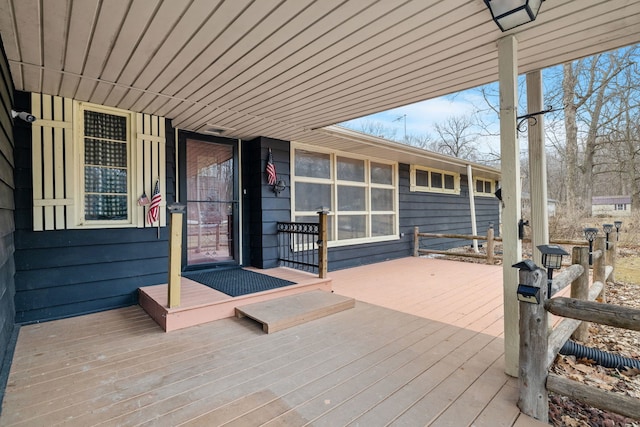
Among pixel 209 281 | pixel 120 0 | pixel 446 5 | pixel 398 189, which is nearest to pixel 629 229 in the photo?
pixel 398 189

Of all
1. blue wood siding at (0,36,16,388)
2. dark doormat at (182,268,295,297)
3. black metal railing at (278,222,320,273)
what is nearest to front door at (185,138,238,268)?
dark doormat at (182,268,295,297)

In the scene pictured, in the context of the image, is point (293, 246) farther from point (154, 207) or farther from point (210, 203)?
point (154, 207)

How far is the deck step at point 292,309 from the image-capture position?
117 inches

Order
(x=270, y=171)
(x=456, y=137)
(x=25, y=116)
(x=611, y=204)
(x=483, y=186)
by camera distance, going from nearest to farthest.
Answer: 1. (x=25, y=116)
2. (x=270, y=171)
3. (x=483, y=186)
4. (x=611, y=204)
5. (x=456, y=137)

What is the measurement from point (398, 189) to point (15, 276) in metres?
6.70

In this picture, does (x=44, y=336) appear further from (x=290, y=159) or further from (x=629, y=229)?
(x=629, y=229)

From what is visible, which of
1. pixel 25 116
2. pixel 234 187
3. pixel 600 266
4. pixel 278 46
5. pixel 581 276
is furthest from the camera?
pixel 234 187

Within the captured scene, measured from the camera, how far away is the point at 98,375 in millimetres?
2129

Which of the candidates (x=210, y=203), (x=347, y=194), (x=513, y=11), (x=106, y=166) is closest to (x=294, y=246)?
(x=210, y=203)

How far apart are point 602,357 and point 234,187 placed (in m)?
4.69

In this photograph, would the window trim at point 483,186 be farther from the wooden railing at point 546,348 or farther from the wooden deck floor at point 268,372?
the wooden railing at point 546,348

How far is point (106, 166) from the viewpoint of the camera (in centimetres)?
360

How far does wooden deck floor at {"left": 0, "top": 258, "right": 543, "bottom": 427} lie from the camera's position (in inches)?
67.4

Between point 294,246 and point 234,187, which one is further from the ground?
point 234,187
